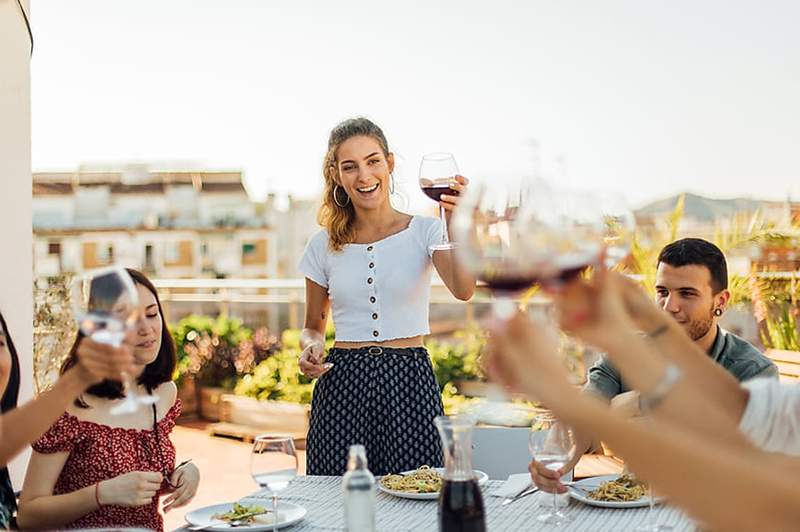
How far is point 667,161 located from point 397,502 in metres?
23.0

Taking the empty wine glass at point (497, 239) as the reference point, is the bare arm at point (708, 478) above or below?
Result: below

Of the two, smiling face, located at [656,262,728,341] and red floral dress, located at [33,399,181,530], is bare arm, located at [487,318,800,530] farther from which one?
smiling face, located at [656,262,728,341]

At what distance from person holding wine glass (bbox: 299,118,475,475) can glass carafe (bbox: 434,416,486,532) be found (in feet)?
3.66

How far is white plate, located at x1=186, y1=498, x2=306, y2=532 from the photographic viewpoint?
1.83 meters

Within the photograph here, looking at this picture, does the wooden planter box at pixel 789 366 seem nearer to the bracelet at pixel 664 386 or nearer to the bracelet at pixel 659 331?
the bracelet at pixel 659 331

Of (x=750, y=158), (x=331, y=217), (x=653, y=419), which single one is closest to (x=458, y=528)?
(x=653, y=419)

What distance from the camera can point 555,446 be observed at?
5.65 feet

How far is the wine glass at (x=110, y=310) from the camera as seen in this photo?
1177 millimetres

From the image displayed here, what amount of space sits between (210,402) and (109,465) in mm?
5147

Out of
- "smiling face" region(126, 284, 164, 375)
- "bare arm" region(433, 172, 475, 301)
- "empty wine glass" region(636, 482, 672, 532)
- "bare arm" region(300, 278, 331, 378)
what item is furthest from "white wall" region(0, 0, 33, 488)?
"empty wine glass" region(636, 482, 672, 532)

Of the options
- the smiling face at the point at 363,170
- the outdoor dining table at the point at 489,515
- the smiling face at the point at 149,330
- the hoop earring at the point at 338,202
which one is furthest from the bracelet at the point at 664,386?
the hoop earring at the point at 338,202

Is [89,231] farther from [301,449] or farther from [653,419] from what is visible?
[653,419]

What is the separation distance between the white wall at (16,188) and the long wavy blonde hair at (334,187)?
1.44 meters

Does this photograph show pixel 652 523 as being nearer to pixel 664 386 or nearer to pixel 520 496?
pixel 520 496
